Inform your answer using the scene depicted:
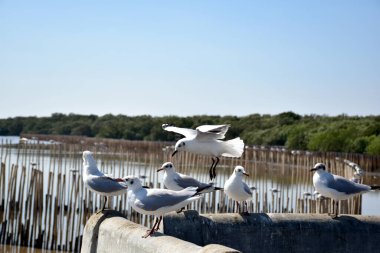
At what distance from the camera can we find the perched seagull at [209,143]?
10.4 meters

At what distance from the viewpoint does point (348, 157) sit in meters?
39.0

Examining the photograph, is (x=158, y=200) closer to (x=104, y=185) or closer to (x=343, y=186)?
(x=104, y=185)

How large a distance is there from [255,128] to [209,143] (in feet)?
192

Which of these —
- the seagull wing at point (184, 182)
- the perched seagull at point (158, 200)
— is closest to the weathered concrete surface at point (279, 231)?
the perched seagull at point (158, 200)

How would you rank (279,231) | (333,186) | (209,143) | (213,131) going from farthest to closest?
(209,143)
(213,131)
(333,186)
(279,231)

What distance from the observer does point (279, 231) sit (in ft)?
26.7

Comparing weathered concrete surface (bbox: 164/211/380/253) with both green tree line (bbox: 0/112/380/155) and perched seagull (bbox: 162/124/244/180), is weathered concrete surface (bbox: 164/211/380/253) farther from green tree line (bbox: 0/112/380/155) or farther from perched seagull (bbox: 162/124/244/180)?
green tree line (bbox: 0/112/380/155)

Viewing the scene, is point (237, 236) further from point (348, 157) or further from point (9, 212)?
point (348, 157)

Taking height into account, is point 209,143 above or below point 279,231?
above

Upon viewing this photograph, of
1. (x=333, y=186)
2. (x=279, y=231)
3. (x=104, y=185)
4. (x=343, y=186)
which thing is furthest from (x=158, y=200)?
(x=343, y=186)

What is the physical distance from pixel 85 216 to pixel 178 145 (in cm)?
484

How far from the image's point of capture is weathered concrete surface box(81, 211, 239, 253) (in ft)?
18.8

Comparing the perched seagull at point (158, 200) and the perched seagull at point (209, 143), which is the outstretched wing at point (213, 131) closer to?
the perched seagull at point (209, 143)

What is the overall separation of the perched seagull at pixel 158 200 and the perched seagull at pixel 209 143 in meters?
3.06
